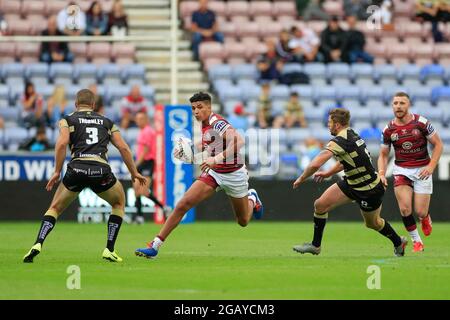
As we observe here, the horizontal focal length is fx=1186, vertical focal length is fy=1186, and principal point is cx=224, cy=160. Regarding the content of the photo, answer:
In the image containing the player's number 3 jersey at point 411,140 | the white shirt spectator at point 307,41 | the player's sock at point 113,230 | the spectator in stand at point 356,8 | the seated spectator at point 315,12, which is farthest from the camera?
the seated spectator at point 315,12

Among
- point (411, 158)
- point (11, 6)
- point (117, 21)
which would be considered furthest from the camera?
point (11, 6)

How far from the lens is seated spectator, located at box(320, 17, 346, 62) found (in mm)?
28766

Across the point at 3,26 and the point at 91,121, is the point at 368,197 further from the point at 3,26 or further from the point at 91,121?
the point at 3,26

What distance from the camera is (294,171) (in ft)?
82.8

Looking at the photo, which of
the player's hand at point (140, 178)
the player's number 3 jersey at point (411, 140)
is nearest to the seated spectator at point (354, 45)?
the player's number 3 jersey at point (411, 140)

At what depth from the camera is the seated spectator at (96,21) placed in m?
25.9

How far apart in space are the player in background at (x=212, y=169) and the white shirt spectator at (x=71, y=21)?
37.5 ft

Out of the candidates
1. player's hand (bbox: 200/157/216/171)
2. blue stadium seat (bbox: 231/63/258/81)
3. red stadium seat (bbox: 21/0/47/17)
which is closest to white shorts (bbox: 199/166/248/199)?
player's hand (bbox: 200/157/216/171)

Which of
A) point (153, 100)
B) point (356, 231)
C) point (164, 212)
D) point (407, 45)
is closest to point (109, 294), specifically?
point (356, 231)

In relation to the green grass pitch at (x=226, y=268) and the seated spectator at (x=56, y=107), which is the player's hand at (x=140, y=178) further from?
the seated spectator at (x=56, y=107)

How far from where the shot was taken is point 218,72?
28.2 meters

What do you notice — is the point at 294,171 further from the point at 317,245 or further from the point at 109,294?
the point at 109,294

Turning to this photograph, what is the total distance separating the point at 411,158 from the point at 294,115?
34.9 feet

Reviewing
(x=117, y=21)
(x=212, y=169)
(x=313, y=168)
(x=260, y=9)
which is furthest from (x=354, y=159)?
(x=260, y=9)
